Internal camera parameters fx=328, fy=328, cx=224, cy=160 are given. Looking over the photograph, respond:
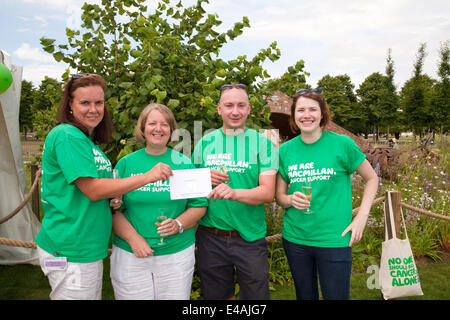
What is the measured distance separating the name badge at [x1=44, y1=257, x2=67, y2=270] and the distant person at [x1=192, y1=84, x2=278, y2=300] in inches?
35.9

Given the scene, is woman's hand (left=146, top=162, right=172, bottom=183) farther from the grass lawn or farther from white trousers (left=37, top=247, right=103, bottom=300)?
the grass lawn

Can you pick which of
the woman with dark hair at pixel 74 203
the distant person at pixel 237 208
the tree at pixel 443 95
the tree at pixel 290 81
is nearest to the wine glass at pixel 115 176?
the woman with dark hair at pixel 74 203

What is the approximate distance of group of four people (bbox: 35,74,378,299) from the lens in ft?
6.37

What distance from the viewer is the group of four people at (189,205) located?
1942mm

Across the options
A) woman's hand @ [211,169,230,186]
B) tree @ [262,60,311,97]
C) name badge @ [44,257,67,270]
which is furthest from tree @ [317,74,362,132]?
name badge @ [44,257,67,270]

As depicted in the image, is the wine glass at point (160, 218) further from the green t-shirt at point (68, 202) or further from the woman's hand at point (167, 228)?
the green t-shirt at point (68, 202)

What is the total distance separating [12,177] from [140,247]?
3.67 meters

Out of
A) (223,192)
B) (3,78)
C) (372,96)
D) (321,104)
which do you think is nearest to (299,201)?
(223,192)

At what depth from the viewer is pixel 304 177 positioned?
7.56 ft

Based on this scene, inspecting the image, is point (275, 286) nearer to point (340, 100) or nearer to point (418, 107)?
point (418, 107)

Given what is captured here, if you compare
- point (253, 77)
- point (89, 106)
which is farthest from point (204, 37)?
point (89, 106)

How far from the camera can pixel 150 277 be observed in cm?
213
